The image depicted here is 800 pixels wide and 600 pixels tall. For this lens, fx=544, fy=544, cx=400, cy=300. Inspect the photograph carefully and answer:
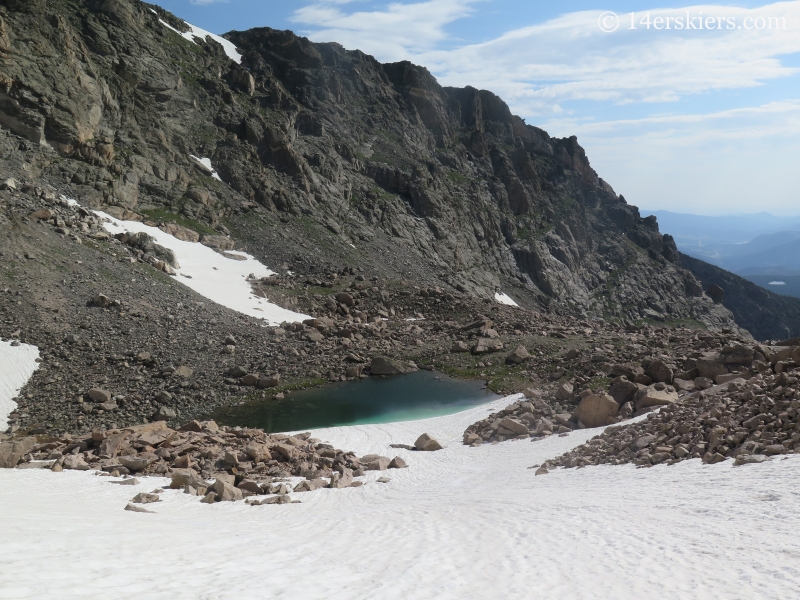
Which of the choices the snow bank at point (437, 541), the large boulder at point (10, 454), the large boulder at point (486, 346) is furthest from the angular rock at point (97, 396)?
the large boulder at point (486, 346)

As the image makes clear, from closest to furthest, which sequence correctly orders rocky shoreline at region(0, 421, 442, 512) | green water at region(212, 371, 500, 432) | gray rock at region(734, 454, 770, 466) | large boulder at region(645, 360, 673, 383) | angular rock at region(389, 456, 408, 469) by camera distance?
gray rock at region(734, 454, 770, 466) < rocky shoreline at region(0, 421, 442, 512) < angular rock at region(389, 456, 408, 469) < large boulder at region(645, 360, 673, 383) < green water at region(212, 371, 500, 432)

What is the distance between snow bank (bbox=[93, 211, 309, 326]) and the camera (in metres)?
55.2

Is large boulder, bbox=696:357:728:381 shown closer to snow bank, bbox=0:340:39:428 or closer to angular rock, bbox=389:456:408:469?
angular rock, bbox=389:456:408:469

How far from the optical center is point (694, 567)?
9391mm

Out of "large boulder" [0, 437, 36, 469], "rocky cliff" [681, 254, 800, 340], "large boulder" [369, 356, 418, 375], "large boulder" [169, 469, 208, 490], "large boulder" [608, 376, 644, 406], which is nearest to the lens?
"large boulder" [169, 469, 208, 490]

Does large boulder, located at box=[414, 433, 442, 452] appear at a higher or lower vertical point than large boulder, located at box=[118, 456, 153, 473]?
lower

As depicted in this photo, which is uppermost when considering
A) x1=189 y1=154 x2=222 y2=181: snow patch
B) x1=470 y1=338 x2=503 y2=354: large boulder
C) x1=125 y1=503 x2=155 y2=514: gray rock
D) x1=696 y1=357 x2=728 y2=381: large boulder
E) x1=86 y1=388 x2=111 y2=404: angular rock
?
x1=189 y1=154 x2=222 y2=181: snow patch

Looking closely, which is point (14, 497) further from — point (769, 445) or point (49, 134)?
point (49, 134)

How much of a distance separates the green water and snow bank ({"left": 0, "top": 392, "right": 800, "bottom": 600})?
55.0 feet

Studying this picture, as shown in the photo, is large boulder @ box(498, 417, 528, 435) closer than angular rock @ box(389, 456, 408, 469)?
No

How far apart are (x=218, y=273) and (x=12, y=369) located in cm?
2965

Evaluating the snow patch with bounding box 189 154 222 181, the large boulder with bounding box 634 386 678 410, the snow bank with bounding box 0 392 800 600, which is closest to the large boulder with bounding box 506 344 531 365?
the large boulder with bounding box 634 386 678 410

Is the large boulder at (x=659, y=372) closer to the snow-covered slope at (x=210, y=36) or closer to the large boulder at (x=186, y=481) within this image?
the large boulder at (x=186, y=481)

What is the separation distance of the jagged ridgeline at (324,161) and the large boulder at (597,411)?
52.0 meters
